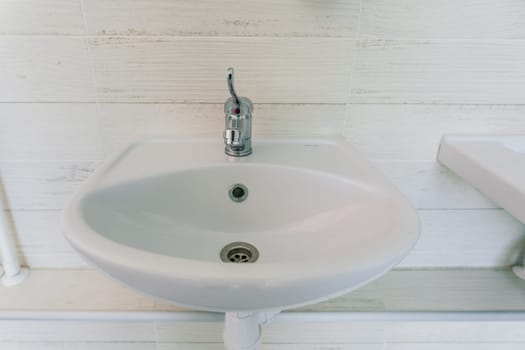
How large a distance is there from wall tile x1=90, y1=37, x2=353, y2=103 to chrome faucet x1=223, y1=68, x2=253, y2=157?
0.31 feet

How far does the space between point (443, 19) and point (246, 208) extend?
1.78ft

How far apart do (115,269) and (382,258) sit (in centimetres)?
32

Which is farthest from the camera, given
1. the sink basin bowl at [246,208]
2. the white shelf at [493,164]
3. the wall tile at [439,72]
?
the wall tile at [439,72]

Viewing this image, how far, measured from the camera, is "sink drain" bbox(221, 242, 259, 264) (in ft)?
2.08

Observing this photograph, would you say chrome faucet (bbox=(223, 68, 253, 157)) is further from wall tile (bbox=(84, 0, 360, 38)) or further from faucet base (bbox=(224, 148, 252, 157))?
wall tile (bbox=(84, 0, 360, 38))

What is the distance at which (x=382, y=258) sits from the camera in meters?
0.43

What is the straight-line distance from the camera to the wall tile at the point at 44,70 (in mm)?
683

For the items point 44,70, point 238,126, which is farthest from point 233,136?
point 44,70

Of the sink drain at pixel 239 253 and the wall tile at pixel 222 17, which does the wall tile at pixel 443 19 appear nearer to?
the wall tile at pixel 222 17

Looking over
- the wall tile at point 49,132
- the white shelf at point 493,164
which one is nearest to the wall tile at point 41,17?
the wall tile at point 49,132

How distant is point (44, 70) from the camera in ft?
2.31

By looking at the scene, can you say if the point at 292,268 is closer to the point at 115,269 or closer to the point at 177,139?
the point at 115,269

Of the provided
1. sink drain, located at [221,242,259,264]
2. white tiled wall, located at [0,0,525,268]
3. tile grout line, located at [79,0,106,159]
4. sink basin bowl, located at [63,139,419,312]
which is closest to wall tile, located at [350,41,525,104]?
white tiled wall, located at [0,0,525,268]

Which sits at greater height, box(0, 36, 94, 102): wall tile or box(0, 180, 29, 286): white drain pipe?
box(0, 36, 94, 102): wall tile
